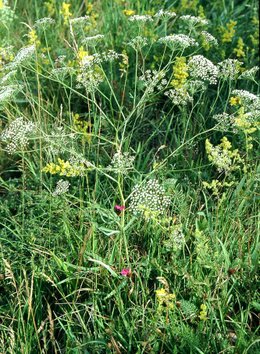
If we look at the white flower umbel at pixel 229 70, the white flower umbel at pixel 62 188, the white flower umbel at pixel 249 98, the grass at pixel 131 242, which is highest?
the white flower umbel at pixel 229 70

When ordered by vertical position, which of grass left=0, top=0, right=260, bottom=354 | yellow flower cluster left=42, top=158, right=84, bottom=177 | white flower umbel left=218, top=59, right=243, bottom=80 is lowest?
grass left=0, top=0, right=260, bottom=354

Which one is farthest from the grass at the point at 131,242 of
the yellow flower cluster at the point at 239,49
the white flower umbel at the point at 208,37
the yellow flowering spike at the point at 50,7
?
the yellow flowering spike at the point at 50,7

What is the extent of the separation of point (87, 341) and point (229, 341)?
52 cm

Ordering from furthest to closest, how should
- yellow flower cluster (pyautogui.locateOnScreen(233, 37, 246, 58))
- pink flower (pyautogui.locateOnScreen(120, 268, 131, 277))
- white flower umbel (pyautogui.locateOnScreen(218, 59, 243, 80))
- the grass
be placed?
yellow flower cluster (pyautogui.locateOnScreen(233, 37, 246, 58))
white flower umbel (pyautogui.locateOnScreen(218, 59, 243, 80))
pink flower (pyautogui.locateOnScreen(120, 268, 131, 277))
the grass

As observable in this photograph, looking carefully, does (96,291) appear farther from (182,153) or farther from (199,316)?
(182,153)

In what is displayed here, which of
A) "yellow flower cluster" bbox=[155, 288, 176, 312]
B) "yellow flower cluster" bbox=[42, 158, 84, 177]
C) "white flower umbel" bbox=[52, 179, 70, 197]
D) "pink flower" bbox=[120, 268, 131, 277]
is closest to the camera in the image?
"yellow flower cluster" bbox=[155, 288, 176, 312]

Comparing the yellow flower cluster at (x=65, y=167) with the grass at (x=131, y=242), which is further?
the yellow flower cluster at (x=65, y=167)

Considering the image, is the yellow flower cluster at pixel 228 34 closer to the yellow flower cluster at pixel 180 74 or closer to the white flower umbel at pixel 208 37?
the white flower umbel at pixel 208 37

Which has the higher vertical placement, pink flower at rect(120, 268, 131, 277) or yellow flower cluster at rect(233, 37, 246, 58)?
yellow flower cluster at rect(233, 37, 246, 58)

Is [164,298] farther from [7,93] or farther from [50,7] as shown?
[50,7]

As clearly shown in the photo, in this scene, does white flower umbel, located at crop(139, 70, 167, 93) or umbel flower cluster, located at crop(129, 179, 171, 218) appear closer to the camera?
umbel flower cluster, located at crop(129, 179, 171, 218)

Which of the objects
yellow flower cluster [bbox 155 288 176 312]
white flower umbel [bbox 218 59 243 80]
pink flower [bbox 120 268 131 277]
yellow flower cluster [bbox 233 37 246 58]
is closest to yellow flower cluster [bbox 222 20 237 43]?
yellow flower cluster [bbox 233 37 246 58]

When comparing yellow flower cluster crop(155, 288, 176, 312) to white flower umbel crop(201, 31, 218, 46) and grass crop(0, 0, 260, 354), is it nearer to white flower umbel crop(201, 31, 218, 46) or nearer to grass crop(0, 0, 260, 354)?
grass crop(0, 0, 260, 354)

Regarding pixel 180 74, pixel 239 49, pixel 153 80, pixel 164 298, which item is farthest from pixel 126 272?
pixel 239 49
